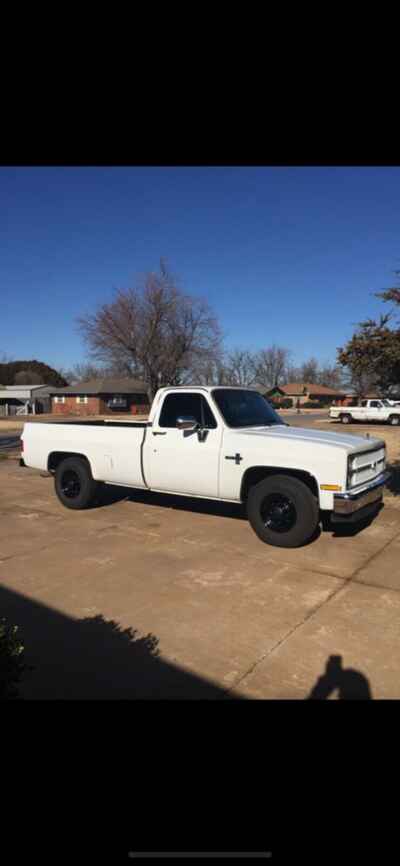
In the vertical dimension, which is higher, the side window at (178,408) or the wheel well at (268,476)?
the side window at (178,408)

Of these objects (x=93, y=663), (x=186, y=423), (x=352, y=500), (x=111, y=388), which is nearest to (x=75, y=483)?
(x=186, y=423)

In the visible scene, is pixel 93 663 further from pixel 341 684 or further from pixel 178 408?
pixel 178 408

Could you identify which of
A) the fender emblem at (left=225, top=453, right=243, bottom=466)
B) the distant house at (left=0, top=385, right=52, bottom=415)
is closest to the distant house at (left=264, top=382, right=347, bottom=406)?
the distant house at (left=0, top=385, right=52, bottom=415)

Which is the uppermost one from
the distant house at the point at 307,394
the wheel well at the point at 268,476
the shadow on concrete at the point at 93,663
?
the distant house at the point at 307,394

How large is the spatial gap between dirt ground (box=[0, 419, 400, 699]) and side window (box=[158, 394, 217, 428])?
4.82ft

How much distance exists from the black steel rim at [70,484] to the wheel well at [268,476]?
2934 mm

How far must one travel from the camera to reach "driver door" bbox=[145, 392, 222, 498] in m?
5.98

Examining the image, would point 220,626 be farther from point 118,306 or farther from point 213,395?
point 118,306

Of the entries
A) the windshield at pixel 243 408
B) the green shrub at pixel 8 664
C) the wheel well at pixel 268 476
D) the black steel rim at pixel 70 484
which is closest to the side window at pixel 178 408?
the windshield at pixel 243 408

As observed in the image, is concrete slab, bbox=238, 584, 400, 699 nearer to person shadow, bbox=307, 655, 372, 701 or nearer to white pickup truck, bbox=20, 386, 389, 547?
person shadow, bbox=307, 655, 372, 701

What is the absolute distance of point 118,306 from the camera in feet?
133

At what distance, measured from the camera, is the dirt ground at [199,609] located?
2.98 meters

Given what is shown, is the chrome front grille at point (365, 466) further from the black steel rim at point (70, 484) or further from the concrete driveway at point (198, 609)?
the black steel rim at point (70, 484)
